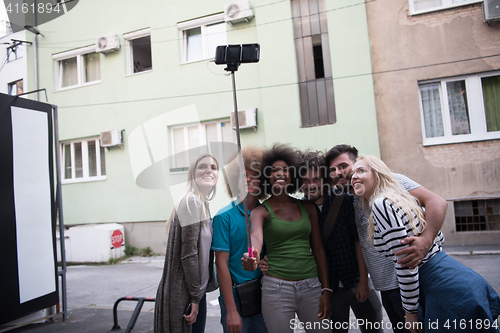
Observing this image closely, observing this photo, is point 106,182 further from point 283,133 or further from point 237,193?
point 237,193

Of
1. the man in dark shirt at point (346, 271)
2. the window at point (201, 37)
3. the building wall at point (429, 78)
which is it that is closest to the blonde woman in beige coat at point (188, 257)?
the man in dark shirt at point (346, 271)

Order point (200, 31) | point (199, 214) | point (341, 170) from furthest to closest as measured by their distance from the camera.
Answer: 1. point (200, 31)
2. point (341, 170)
3. point (199, 214)

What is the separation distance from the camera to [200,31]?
9.12 m

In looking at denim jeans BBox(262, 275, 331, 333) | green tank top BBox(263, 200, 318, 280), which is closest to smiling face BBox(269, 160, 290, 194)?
green tank top BBox(263, 200, 318, 280)

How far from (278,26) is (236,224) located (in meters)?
7.13

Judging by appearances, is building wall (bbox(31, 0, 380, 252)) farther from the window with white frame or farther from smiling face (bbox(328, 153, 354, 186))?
smiling face (bbox(328, 153, 354, 186))

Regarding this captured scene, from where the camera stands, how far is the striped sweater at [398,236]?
1700 mm

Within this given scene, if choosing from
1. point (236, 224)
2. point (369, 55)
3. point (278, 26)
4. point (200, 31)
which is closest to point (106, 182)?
point (200, 31)

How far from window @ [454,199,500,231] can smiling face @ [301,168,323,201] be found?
616cm

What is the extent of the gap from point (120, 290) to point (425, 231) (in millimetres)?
5720

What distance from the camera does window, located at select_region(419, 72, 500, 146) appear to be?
712cm

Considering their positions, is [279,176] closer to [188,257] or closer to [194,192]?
[194,192]

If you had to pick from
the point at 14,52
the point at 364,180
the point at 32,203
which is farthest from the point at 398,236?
the point at 14,52

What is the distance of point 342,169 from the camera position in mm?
2436
